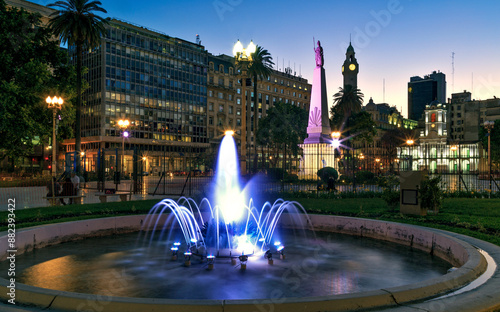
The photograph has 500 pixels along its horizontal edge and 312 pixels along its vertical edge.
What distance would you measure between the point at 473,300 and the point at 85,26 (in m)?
37.4

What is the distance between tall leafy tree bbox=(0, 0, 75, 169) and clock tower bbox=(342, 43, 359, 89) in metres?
156

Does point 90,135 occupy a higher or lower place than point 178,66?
lower

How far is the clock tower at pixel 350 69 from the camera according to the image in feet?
581

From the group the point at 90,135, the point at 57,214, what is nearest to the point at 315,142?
the point at 57,214

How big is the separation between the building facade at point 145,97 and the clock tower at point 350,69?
323 ft

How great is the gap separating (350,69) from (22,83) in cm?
16423

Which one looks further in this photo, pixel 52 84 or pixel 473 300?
pixel 52 84

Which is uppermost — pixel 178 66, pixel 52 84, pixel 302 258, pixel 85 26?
pixel 178 66

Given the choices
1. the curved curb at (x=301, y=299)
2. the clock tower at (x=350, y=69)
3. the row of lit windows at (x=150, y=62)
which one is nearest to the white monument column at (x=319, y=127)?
the curved curb at (x=301, y=299)

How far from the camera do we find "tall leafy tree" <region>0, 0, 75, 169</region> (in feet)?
98.9

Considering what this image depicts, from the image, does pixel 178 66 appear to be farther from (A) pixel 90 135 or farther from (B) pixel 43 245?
(B) pixel 43 245

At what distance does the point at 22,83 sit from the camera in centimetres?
3125

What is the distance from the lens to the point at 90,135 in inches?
3204

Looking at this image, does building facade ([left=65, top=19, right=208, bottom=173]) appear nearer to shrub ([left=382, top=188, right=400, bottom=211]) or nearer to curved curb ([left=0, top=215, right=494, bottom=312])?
shrub ([left=382, top=188, right=400, bottom=211])
